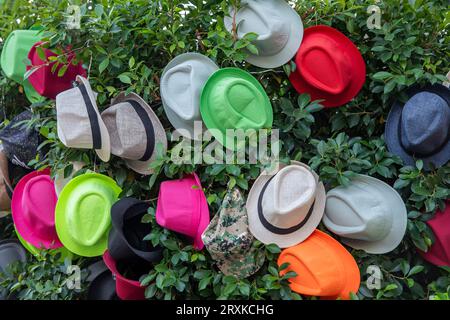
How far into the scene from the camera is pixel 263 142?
219 centimetres

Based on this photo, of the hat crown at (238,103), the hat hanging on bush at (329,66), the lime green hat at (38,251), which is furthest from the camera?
A: the lime green hat at (38,251)

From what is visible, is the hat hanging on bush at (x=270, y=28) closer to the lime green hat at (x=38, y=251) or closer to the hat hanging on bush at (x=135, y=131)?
the hat hanging on bush at (x=135, y=131)

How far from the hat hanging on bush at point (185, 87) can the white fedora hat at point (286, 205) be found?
1.29ft

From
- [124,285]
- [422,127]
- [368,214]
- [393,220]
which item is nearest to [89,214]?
[124,285]

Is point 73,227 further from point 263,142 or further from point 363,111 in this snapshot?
point 363,111

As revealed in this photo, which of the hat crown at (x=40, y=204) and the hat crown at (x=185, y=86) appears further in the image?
the hat crown at (x=40, y=204)

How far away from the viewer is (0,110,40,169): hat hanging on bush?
270 cm

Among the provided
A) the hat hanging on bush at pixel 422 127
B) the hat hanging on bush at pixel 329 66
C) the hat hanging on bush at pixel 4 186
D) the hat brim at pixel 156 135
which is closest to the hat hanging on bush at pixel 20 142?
the hat hanging on bush at pixel 4 186

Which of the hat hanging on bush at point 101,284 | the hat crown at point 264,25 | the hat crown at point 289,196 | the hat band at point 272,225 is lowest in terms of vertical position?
the hat hanging on bush at point 101,284

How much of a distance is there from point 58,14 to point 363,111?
4.84 feet

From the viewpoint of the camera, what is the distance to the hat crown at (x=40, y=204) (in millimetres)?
2592

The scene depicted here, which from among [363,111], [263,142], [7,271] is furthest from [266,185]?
[7,271]

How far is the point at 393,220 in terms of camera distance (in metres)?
2.14

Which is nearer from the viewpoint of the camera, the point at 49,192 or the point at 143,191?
the point at 143,191
